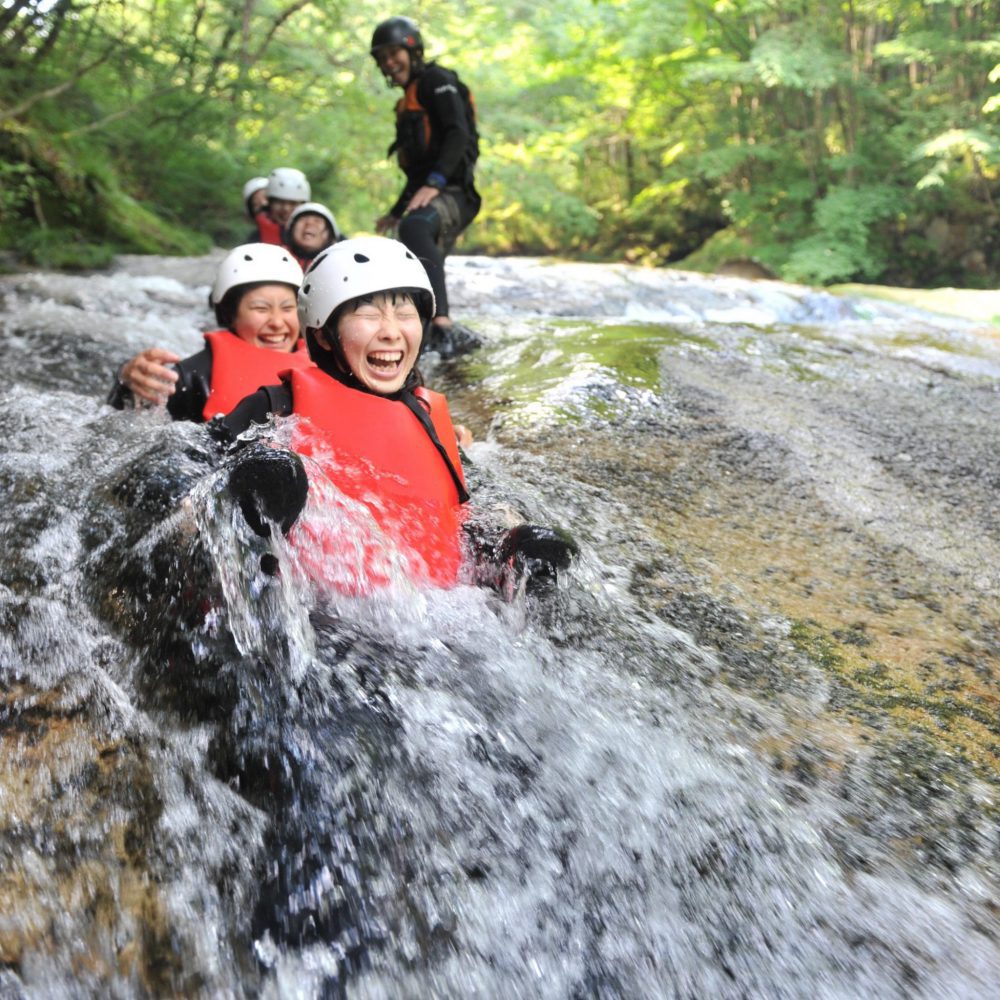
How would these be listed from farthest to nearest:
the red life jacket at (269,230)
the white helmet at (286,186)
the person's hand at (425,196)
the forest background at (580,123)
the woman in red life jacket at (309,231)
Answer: the forest background at (580,123) → the red life jacket at (269,230) → the white helmet at (286,186) → the woman in red life jacket at (309,231) → the person's hand at (425,196)

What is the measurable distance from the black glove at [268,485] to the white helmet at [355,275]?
2.75ft

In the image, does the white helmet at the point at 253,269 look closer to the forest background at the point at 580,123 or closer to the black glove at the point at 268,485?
the black glove at the point at 268,485

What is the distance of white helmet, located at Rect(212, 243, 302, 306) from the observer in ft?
13.5

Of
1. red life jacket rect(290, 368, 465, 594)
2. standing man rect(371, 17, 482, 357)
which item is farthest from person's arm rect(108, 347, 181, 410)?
standing man rect(371, 17, 482, 357)

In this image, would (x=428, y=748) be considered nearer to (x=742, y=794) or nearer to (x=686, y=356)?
(x=742, y=794)

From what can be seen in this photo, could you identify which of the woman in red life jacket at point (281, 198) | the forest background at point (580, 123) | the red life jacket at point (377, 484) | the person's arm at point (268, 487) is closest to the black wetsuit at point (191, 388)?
the red life jacket at point (377, 484)

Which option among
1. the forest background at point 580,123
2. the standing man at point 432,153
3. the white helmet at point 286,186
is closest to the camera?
the standing man at point 432,153

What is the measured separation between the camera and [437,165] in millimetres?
5852

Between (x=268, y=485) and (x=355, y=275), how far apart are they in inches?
39.1

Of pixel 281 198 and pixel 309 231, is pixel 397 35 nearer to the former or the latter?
pixel 309 231

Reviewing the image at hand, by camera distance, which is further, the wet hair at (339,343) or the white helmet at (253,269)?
the white helmet at (253,269)

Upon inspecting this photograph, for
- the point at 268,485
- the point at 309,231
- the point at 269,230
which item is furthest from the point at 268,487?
the point at 269,230

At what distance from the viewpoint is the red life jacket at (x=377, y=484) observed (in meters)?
2.47

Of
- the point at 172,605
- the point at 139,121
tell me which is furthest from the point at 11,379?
the point at 139,121
